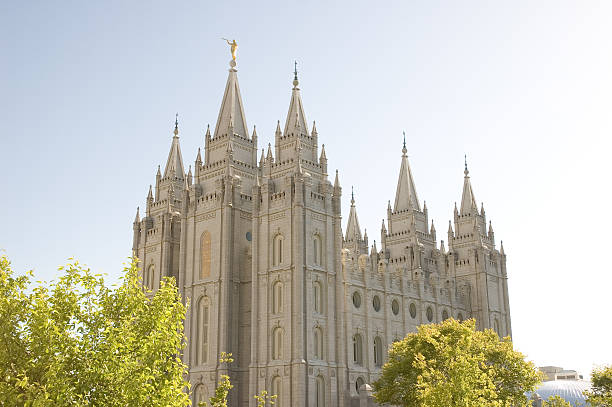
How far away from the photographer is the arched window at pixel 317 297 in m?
57.3

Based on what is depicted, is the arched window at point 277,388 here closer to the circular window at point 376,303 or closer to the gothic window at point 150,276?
the circular window at point 376,303

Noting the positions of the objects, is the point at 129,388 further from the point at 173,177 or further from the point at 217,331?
the point at 173,177

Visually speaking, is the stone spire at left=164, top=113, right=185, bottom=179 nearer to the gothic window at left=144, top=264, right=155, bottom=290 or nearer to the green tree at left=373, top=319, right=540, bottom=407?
the gothic window at left=144, top=264, right=155, bottom=290

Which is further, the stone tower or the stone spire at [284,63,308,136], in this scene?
the stone spire at [284,63,308,136]

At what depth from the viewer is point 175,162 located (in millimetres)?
75250

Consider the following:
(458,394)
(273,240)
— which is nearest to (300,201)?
(273,240)

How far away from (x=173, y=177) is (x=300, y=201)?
21.0m

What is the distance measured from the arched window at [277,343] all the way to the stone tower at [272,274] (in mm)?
80

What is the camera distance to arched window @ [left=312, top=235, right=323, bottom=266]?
58.6 metres

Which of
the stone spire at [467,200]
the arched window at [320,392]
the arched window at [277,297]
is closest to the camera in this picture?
the arched window at [320,392]

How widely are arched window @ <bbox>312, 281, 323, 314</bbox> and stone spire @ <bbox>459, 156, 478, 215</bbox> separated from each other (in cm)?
3490

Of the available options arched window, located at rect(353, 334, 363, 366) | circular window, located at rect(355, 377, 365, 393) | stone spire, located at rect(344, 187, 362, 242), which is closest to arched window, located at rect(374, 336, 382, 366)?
arched window, located at rect(353, 334, 363, 366)

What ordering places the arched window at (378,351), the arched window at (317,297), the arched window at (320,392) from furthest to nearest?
1. the arched window at (378,351)
2. the arched window at (317,297)
3. the arched window at (320,392)

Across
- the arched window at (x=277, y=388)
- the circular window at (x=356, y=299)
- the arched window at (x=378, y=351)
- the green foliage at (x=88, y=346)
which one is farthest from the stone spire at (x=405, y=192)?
the green foliage at (x=88, y=346)
